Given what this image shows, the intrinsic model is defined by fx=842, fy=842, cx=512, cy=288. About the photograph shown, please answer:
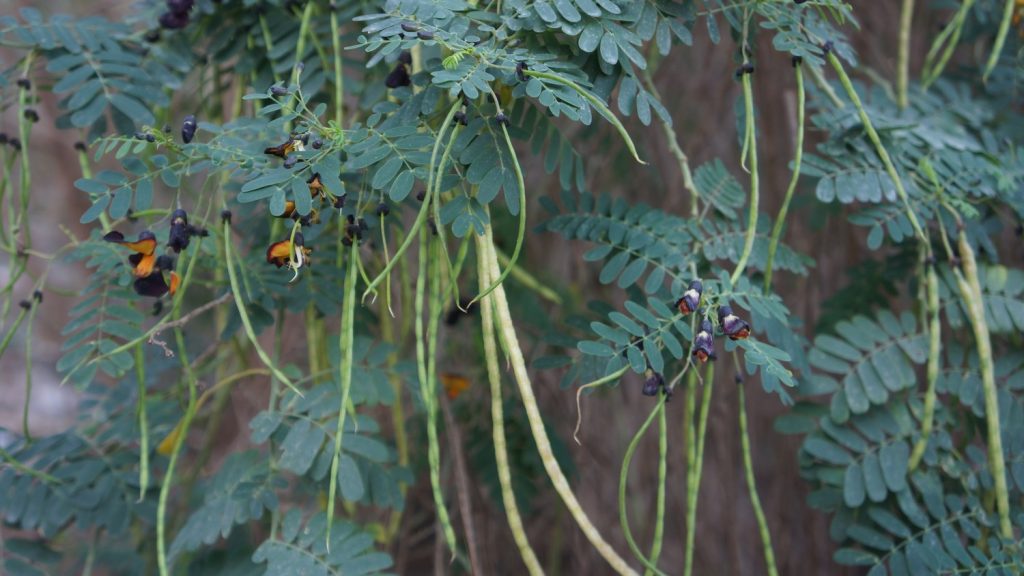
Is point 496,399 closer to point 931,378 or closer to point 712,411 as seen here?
point 931,378

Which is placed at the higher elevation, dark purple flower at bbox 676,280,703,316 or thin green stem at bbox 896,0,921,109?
thin green stem at bbox 896,0,921,109

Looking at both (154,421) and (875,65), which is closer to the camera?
(154,421)

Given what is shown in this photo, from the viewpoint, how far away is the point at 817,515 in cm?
177

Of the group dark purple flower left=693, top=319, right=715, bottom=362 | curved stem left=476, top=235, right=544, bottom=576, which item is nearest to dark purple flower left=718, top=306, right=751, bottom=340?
dark purple flower left=693, top=319, right=715, bottom=362

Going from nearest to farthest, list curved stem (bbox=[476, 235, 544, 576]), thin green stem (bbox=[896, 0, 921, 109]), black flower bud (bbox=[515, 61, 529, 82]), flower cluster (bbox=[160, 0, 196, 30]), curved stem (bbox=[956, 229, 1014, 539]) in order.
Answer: black flower bud (bbox=[515, 61, 529, 82]) → curved stem (bbox=[476, 235, 544, 576]) → curved stem (bbox=[956, 229, 1014, 539]) → flower cluster (bbox=[160, 0, 196, 30]) → thin green stem (bbox=[896, 0, 921, 109])

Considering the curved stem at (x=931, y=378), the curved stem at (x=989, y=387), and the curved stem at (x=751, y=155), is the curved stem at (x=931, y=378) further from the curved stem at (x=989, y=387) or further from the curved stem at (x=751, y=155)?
the curved stem at (x=751, y=155)

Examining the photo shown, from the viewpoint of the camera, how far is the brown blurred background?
1775 mm

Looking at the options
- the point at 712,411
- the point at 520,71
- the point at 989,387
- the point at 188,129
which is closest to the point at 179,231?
the point at 188,129

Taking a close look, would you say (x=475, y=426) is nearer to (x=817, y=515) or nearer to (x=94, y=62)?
(x=817, y=515)

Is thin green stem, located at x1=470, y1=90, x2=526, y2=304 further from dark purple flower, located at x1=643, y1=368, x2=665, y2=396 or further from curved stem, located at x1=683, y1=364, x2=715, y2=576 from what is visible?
curved stem, located at x1=683, y1=364, x2=715, y2=576

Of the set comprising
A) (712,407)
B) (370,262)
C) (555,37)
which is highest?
(555,37)

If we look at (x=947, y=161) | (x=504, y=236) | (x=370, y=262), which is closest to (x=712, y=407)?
(x=504, y=236)

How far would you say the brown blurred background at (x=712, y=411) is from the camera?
5.82ft

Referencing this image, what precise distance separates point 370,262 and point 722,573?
1059 mm
